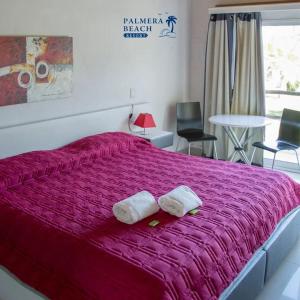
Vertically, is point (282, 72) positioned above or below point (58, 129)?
above

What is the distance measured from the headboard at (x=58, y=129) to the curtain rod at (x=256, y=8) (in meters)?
1.68

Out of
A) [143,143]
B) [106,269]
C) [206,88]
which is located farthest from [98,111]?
[106,269]

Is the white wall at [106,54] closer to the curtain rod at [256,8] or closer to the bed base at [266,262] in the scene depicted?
the curtain rod at [256,8]

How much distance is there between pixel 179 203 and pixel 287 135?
8.75ft

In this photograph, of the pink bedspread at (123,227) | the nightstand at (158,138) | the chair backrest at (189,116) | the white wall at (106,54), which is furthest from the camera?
the chair backrest at (189,116)

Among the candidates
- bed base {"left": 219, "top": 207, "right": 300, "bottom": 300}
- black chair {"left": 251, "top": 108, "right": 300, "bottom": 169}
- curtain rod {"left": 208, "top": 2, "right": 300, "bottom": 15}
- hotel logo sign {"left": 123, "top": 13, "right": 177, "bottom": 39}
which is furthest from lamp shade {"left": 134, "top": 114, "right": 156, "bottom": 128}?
bed base {"left": 219, "top": 207, "right": 300, "bottom": 300}

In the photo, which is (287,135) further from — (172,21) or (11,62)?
(11,62)

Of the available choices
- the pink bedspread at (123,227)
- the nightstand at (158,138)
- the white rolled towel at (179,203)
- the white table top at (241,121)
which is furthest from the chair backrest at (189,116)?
the white rolled towel at (179,203)

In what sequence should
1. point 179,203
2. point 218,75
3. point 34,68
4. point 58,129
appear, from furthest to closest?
point 218,75 → point 58,129 → point 34,68 → point 179,203

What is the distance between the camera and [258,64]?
4.88 m

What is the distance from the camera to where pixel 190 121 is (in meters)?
5.17

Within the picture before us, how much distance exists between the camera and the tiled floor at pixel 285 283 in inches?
100.0

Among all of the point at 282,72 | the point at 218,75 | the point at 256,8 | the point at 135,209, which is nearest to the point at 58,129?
the point at 135,209

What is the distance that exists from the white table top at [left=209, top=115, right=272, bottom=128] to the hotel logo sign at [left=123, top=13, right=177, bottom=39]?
1203mm
